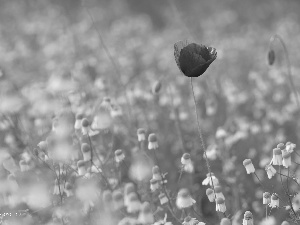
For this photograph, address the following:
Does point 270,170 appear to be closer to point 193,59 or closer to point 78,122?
point 193,59

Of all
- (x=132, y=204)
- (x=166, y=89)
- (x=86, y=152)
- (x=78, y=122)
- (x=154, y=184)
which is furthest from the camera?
(x=166, y=89)

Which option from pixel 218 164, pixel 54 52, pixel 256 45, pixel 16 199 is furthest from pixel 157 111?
pixel 256 45

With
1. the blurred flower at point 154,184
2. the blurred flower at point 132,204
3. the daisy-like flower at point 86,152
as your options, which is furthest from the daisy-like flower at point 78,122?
the blurred flower at point 132,204

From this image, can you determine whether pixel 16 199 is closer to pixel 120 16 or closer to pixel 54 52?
pixel 54 52

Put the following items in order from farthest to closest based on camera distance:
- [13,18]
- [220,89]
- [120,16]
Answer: [120,16]
[13,18]
[220,89]

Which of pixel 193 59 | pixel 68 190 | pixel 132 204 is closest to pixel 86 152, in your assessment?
pixel 68 190

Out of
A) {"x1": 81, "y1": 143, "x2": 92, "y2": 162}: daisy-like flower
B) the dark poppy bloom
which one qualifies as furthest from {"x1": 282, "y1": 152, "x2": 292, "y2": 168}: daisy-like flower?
{"x1": 81, "y1": 143, "x2": 92, "y2": 162}: daisy-like flower

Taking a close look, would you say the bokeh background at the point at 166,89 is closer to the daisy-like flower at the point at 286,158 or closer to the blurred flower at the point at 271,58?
the blurred flower at the point at 271,58

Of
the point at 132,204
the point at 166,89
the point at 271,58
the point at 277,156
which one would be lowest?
the point at 132,204
